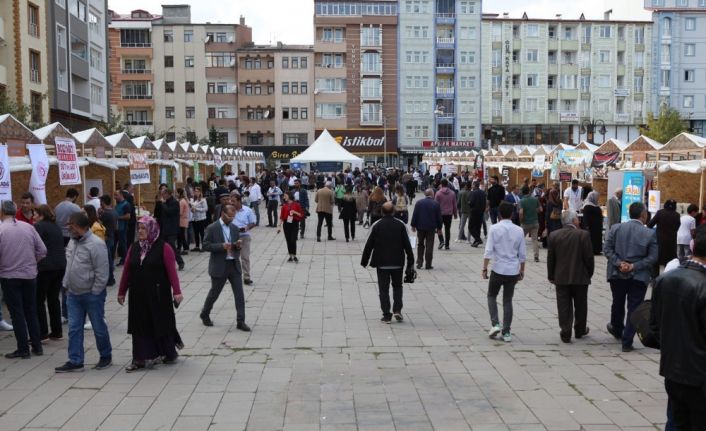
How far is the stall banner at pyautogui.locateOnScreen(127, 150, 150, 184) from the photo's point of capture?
18.6 m

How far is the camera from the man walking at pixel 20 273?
27.7 feet

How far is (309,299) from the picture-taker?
12516 mm

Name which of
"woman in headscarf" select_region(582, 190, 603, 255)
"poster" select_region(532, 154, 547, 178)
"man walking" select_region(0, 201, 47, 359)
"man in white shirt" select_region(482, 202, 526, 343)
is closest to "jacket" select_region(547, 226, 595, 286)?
"man in white shirt" select_region(482, 202, 526, 343)

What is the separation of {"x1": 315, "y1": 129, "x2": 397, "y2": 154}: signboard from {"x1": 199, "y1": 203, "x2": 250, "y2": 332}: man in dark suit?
6629 cm

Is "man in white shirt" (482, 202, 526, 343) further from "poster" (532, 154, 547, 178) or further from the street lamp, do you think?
the street lamp

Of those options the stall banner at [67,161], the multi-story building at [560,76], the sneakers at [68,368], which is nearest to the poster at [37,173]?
the stall banner at [67,161]

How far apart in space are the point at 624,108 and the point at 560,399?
245 ft

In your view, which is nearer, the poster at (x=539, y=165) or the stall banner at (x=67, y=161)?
the stall banner at (x=67, y=161)

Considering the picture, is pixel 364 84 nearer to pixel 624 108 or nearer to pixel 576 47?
pixel 576 47

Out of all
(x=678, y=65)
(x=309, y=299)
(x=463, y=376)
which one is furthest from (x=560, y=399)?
(x=678, y=65)

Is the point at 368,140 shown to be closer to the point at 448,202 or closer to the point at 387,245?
the point at 448,202

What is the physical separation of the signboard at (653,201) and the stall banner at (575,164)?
14.5ft

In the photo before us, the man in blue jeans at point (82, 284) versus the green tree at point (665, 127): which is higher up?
the green tree at point (665, 127)

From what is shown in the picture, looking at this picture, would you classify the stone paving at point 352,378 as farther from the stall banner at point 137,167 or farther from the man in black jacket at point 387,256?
the stall banner at point 137,167
